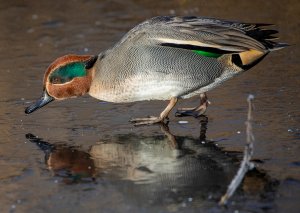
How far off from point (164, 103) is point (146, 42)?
779 mm

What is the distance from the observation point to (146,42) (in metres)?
5.87

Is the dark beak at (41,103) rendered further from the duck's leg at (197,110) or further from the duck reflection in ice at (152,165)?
the duck's leg at (197,110)

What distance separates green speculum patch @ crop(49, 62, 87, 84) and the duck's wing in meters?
0.39

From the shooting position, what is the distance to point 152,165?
4.93m

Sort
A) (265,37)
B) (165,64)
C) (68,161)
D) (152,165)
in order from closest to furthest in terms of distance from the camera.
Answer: (152,165) < (68,161) < (165,64) < (265,37)

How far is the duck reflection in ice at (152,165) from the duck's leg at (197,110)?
0.27m

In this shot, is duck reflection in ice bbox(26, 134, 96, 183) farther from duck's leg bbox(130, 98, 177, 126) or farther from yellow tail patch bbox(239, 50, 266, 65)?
yellow tail patch bbox(239, 50, 266, 65)

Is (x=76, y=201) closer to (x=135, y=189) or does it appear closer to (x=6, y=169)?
(x=135, y=189)

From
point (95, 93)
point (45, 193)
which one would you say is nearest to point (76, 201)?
point (45, 193)

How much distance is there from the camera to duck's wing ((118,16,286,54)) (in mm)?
5812

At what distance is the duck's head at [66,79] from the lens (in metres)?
5.95

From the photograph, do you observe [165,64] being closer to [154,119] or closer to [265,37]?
[154,119]

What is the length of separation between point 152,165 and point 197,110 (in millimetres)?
1186

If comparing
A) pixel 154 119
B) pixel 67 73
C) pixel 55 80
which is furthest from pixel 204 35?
pixel 55 80
